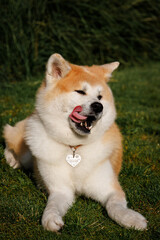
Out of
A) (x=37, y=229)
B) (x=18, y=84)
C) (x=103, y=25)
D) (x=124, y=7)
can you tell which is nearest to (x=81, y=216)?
(x=37, y=229)

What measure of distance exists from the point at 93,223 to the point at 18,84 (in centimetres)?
490

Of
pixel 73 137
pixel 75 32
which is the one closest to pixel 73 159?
pixel 73 137

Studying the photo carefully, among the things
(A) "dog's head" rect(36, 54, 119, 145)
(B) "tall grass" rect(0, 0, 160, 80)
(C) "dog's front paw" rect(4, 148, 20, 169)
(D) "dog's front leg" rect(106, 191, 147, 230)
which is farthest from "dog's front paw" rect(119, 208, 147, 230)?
(B) "tall grass" rect(0, 0, 160, 80)

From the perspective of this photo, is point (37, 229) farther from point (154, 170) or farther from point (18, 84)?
point (18, 84)

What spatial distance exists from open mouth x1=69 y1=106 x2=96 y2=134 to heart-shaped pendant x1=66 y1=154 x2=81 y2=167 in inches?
9.5

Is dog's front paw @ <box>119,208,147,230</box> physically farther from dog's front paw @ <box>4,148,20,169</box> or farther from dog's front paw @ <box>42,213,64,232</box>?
dog's front paw @ <box>4,148,20,169</box>

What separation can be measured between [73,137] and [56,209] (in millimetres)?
659

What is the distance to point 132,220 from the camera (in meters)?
2.21

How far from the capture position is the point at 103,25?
8914 mm

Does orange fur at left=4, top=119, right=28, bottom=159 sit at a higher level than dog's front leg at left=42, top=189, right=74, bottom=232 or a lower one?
lower

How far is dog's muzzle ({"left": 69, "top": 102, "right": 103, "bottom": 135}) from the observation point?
253 centimetres

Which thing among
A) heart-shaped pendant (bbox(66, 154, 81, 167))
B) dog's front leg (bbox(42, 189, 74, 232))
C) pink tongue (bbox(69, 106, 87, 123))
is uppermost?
pink tongue (bbox(69, 106, 87, 123))

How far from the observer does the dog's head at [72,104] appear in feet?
8.47

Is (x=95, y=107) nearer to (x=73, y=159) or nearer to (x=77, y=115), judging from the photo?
(x=77, y=115)
